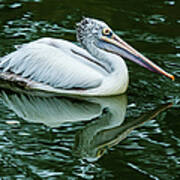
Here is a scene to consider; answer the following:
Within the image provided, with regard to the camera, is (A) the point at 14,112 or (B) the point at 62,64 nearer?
(A) the point at 14,112

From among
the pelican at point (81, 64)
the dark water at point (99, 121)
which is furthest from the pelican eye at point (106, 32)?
the dark water at point (99, 121)

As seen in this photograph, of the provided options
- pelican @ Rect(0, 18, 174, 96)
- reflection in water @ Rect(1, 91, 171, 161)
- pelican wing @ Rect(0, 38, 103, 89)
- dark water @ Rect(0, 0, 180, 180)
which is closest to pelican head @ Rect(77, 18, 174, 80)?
pelican @ Rect(0, 18, 174, 96)

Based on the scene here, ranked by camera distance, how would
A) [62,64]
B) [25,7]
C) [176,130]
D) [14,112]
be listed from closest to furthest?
[176,130]
[14,112]
[62,64]
[25,7]

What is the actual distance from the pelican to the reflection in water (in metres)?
0.14

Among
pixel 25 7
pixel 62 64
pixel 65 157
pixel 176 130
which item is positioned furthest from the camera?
pixel 25 7

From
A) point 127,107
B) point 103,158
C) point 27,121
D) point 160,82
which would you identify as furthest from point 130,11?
point 103,158

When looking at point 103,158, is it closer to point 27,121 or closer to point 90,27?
point 27,121

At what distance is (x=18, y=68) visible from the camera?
6.79 meters

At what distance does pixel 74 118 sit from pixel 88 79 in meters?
0.62

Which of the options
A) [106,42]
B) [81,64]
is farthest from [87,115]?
[106,42]

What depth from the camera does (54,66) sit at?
21.9 ft

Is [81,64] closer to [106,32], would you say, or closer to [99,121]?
[106,32]

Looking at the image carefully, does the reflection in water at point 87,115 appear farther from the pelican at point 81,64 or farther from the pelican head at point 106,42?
the pelican head at point 106,42

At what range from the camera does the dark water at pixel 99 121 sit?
4.97 m
